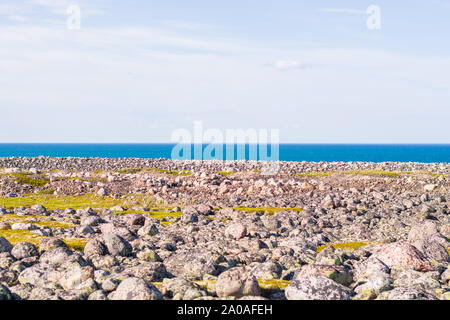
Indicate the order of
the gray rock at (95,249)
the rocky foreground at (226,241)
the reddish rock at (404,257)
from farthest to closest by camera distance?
the gray rock at (95,249) < the reddish rock at (404,257) < the rocky foreground at (226,241)

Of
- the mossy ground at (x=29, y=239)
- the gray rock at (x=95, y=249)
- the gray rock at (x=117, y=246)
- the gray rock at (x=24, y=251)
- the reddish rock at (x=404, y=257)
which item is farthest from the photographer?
the mossy ground at (x=29, y=239)

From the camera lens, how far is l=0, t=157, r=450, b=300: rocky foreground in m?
11.3

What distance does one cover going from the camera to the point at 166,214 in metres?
28.4

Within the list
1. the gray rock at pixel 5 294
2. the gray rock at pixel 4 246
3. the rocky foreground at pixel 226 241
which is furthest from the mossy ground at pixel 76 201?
the gray rock at pixel 5 294

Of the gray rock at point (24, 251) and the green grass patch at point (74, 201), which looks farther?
the green grass patch at point (74, 201)

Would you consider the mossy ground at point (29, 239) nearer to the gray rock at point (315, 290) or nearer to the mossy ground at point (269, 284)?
the mossy ground at point (269, 284)

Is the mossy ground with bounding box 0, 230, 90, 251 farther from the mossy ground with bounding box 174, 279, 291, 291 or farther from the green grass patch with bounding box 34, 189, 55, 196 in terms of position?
the green grass patch with bounding box 34, 189, 55, 196

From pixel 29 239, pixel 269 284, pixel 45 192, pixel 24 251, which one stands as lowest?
pixel 45 192

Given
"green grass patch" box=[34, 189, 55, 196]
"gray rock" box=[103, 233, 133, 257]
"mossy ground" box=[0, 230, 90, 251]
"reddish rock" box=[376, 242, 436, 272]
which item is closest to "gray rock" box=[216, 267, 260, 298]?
"reddish rock" box=[376, 242, 436, 272]

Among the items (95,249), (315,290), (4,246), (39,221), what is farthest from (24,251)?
(315,290)

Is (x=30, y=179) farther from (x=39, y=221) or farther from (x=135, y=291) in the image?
(x=135, y=291)

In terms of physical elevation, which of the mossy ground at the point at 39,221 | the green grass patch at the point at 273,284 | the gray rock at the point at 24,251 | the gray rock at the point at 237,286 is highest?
the gray rock at the point at 237,286

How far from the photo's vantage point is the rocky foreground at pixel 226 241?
11.3 meters

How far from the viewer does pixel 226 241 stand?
63.0ft
